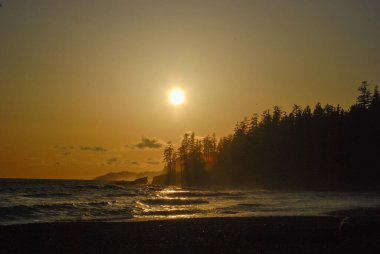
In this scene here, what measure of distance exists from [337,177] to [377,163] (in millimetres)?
9337

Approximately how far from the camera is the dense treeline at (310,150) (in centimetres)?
9450

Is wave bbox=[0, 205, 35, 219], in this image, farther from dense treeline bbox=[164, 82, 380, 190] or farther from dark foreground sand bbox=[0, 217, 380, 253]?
dense treeline bbox=[164, 82, 380, 190]

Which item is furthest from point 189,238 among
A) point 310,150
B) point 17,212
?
point 310,150

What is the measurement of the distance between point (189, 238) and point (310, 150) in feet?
284

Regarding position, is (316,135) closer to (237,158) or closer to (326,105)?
(326,105)

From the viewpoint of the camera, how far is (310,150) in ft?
337

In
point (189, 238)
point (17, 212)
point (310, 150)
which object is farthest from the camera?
point (310, 150)

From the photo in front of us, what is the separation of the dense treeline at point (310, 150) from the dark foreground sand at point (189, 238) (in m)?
68.2

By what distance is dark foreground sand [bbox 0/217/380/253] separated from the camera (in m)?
18.2

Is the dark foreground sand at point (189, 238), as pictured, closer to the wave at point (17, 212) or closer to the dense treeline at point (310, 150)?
the wave at point (17, 212)

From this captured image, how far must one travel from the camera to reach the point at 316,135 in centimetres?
10300

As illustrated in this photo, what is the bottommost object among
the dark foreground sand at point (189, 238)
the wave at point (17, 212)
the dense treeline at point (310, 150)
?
the dark foreground sand at point (189, 238)

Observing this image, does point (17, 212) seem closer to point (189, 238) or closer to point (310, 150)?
point (189, 238)

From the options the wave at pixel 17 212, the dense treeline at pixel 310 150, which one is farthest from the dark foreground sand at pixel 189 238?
the dense treeline at pixel 310 150
